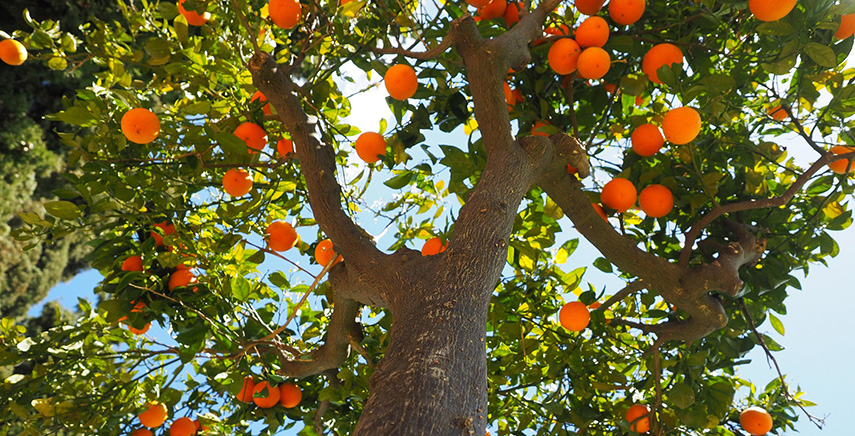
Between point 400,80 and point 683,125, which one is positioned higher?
point 400,80

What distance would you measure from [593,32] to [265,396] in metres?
1.25

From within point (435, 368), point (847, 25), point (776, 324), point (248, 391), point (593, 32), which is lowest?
point (435, 368)

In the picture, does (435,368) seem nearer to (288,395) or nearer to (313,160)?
(313,160)

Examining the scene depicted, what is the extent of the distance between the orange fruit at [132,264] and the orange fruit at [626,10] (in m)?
1.41

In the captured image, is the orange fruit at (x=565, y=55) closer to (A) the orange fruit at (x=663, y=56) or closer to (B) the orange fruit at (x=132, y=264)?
(A) the orange fruit at (x=663, y=56)

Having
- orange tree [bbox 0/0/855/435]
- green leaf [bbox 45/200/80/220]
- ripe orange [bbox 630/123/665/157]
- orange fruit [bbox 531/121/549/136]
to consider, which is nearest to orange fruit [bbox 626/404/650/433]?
orange tree [bbox 0/0/855/435]

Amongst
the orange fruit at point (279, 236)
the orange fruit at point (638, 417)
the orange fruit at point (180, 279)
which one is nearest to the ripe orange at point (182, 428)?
the orange fruit at point (180, 279)

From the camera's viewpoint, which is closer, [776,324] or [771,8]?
[771,8]

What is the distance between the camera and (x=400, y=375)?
0.78 m

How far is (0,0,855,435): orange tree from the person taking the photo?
124 centimetres

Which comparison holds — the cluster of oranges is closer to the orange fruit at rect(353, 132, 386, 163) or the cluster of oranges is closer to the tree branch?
the tree branch

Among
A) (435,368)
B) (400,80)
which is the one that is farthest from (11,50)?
(435,368)

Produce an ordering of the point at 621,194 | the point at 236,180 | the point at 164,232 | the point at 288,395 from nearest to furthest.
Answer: the point at 621,194
the point at 236,180
the point at 164,232
the point at 288,395

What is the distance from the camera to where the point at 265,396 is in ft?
5.00
